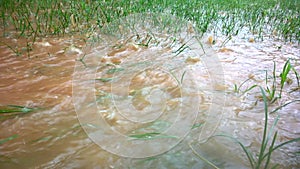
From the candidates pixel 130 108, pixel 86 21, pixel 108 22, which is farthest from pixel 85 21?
pixel 130 108

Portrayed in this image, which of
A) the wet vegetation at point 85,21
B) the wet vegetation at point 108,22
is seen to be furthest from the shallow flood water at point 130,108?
the wet vegetation at point 85,21

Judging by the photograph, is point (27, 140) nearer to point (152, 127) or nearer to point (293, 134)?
point (152, 127)

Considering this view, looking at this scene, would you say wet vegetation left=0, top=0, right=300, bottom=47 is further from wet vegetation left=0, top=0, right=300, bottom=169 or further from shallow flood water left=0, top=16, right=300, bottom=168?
shallow flood water left=0, top=16, right=300, bottom=168

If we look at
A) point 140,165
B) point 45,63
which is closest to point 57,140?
point 140,165

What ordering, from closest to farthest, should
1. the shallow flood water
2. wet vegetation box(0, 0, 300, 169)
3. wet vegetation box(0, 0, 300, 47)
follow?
the shallow flood water
wet vegetation box(0, 0, 300, 169)
wet vegetation box(0, 0, 300, 47)

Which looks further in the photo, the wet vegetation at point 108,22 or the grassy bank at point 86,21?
the grassy bank at point 86,21

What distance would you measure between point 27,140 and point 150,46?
72.0 inches

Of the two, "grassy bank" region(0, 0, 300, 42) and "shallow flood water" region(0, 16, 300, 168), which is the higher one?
"grassy bank" region(0, 0, 300, 42)

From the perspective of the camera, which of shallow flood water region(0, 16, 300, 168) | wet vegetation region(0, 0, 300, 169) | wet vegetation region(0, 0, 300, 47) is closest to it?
shallow flood water region(0, 16, 300, 168)

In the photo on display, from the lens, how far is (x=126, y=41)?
9.11 ft

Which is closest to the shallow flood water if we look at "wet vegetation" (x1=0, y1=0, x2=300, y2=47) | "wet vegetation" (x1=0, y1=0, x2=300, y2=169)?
"wet vegetation" (x1=0, y1=0, x2=300, y2=169)

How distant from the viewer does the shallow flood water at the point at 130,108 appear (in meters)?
1.05

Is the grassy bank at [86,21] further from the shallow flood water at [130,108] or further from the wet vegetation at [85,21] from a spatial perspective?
the shallow flood water at [130,108]

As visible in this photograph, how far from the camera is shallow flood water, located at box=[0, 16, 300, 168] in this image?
105 centimetres
